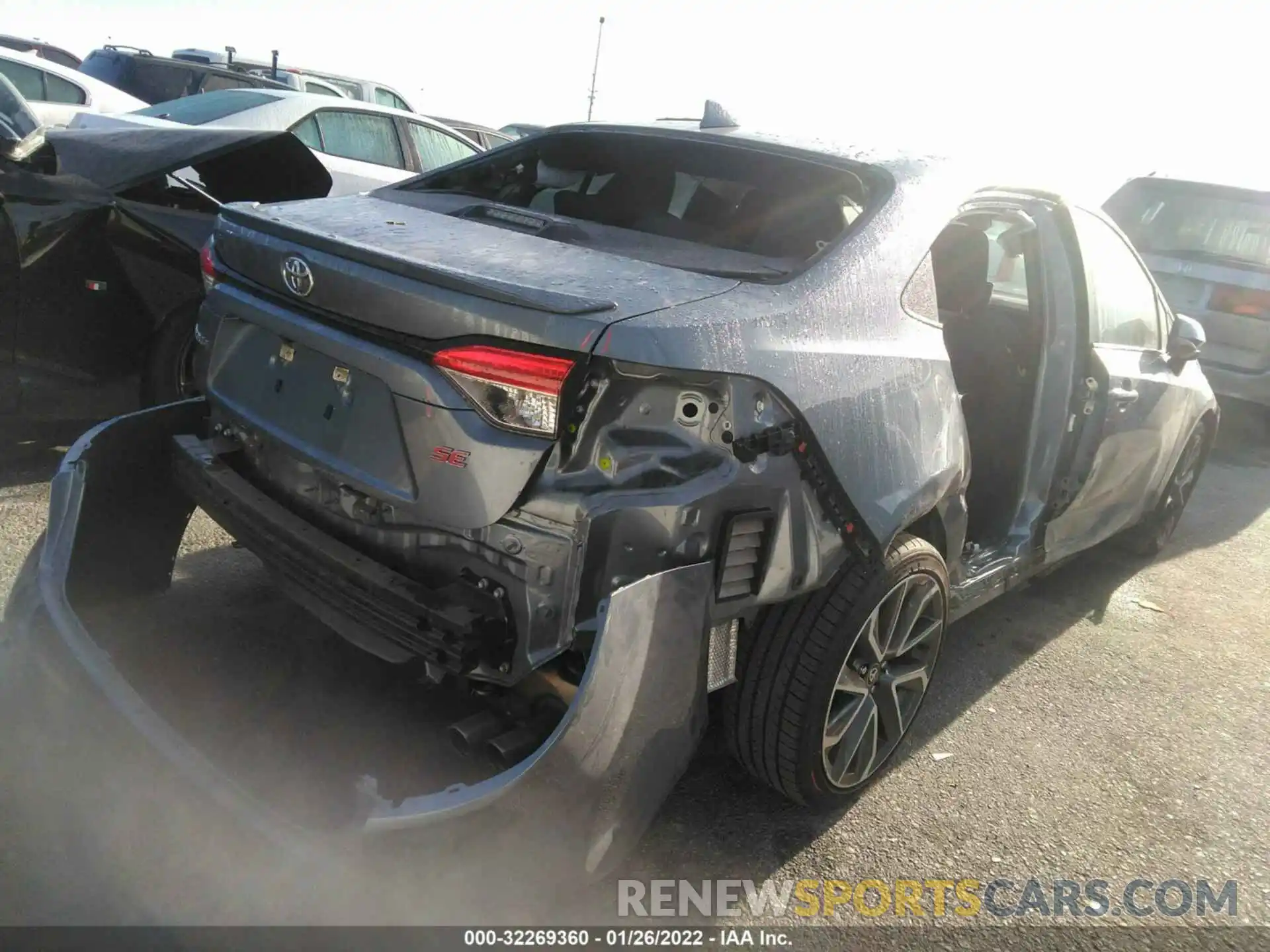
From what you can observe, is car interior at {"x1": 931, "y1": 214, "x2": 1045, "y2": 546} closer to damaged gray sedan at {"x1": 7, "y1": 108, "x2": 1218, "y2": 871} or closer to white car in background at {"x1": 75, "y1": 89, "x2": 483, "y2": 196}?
damaged gray sedan at {"x1": 7, "y1": 108, "x2": 1218, "y2": 871}

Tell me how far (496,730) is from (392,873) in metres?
0.34

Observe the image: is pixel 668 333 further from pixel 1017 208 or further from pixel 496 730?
pixel 1017 208

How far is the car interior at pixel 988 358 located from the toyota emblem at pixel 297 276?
82.9 inches

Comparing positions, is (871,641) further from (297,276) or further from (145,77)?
(145,77)

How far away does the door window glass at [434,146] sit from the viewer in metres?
8.47

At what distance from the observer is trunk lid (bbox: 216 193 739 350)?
1905 mm

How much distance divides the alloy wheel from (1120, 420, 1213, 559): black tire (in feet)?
8.41

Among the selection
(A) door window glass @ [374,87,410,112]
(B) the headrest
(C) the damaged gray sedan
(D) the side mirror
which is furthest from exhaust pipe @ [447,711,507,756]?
(A) door window glass @ [374,87,410,112]

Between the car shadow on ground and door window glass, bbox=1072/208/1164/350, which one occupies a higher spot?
door window glass, bbox=1072/208/1164/350

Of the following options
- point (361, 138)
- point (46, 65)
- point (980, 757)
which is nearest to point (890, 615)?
point (980, 757)

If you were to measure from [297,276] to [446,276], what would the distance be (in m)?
0.45

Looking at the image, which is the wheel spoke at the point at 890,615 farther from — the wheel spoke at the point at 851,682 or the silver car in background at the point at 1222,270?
the silver car in background at the point at 1222,270

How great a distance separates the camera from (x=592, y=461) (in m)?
1.92

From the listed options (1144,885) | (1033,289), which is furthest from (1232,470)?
(1144,885)
